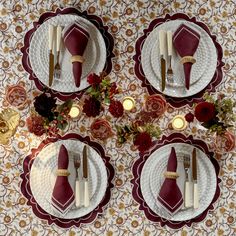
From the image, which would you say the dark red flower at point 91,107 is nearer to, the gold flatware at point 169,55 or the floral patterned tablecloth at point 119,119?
the floral patterned tablecloth at point 119,119

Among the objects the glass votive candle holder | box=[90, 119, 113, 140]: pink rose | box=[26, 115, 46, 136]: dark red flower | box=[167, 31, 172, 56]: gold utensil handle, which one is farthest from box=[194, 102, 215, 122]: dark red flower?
box=[26, 115, 46, 136]: dark red flower

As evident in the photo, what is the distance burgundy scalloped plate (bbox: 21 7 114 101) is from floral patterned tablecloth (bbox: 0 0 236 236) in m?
0.02

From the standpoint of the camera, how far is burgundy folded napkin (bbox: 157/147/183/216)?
1701 mm

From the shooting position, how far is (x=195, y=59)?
179 cm

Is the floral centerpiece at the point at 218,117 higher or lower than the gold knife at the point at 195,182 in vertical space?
higher

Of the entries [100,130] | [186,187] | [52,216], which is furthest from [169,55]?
[52,216]

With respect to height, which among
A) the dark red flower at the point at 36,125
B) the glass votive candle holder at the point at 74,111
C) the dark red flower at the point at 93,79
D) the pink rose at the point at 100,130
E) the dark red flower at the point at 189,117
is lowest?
the dark red flower at the point at 36,125

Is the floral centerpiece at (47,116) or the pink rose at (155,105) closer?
the floral centerpiece at (47,116)

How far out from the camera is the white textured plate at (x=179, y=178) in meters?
1.75

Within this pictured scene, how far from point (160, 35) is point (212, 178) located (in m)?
0.55

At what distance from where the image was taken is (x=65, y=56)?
1.76 m

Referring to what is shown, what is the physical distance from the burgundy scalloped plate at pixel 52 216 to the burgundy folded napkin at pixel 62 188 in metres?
0.07

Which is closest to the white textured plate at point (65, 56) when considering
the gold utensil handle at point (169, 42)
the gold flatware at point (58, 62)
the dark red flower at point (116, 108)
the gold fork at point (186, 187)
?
the gold flatware at point (58, 62)

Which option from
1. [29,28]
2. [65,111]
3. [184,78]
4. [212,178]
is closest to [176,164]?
[212,178]
